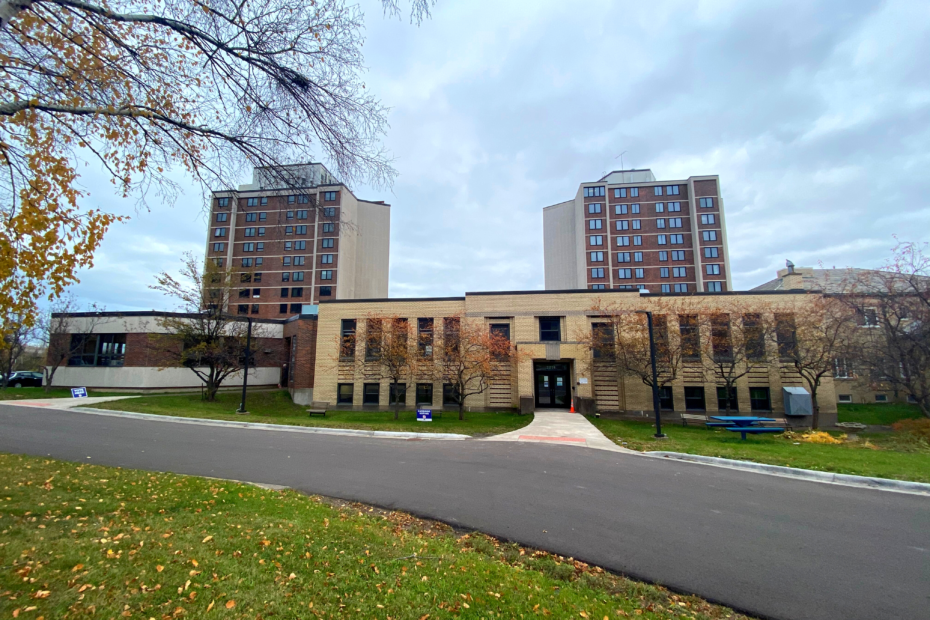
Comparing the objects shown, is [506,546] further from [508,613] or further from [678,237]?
[678,237]

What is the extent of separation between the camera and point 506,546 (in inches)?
225

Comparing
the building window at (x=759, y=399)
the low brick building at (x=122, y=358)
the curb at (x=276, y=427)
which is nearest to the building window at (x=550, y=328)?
the building window at (x=759, y=399)

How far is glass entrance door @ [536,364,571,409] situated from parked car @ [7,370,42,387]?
41.9m

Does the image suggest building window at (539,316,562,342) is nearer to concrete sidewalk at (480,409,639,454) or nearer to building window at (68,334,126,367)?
concrete sidewalk at (480,409,639,454)

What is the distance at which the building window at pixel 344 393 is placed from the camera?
28828 mm

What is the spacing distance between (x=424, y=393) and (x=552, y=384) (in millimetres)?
8424

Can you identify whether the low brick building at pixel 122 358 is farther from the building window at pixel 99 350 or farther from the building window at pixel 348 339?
the building window at pixel 348 339

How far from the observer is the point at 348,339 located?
27.1 m

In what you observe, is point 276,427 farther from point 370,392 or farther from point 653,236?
point 653,236

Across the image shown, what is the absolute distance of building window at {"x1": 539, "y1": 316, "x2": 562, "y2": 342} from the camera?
26.8m

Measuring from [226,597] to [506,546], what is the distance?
3.39 metres

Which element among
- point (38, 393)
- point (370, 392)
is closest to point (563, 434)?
point (370, 392)

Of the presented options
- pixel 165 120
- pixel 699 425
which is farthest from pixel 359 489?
pixel 699 425

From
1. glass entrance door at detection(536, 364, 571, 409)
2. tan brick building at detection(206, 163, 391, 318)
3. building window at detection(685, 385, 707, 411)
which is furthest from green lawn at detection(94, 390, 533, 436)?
tan brick building at detection(206, 163, 391, 318)
